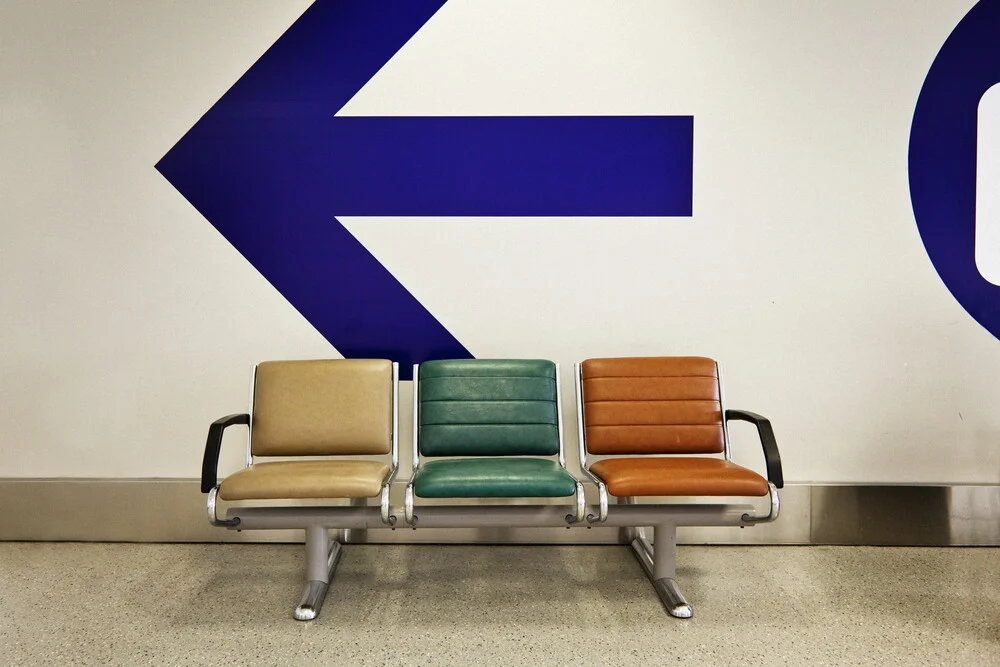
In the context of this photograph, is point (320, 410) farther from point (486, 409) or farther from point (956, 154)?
point (956, 154)

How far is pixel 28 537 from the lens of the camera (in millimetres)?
2662

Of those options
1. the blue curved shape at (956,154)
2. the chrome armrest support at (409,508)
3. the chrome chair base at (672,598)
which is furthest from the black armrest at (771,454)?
the blue curved shape at (956,154)

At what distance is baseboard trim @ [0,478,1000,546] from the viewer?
259 centimetres

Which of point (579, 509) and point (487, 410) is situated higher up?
point (487, 410)

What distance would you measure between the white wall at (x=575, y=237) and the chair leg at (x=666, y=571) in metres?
0.72

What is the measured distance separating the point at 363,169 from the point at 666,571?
80.4 inches

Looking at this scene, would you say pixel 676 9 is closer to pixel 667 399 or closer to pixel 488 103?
pixel 488 103

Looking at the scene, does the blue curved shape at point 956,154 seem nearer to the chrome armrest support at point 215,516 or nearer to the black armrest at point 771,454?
the black armrest at point 771,454

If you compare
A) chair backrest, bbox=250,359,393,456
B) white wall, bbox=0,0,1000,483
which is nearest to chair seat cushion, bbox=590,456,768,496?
white wall, bbox=0,0,1000,483

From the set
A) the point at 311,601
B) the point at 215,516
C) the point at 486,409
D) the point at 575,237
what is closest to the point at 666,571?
the point at 486,409

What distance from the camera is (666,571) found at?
217 cm

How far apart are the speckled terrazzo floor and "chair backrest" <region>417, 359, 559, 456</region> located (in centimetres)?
51

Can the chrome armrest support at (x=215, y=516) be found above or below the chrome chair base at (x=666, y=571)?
above

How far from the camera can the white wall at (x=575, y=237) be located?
2559mm
